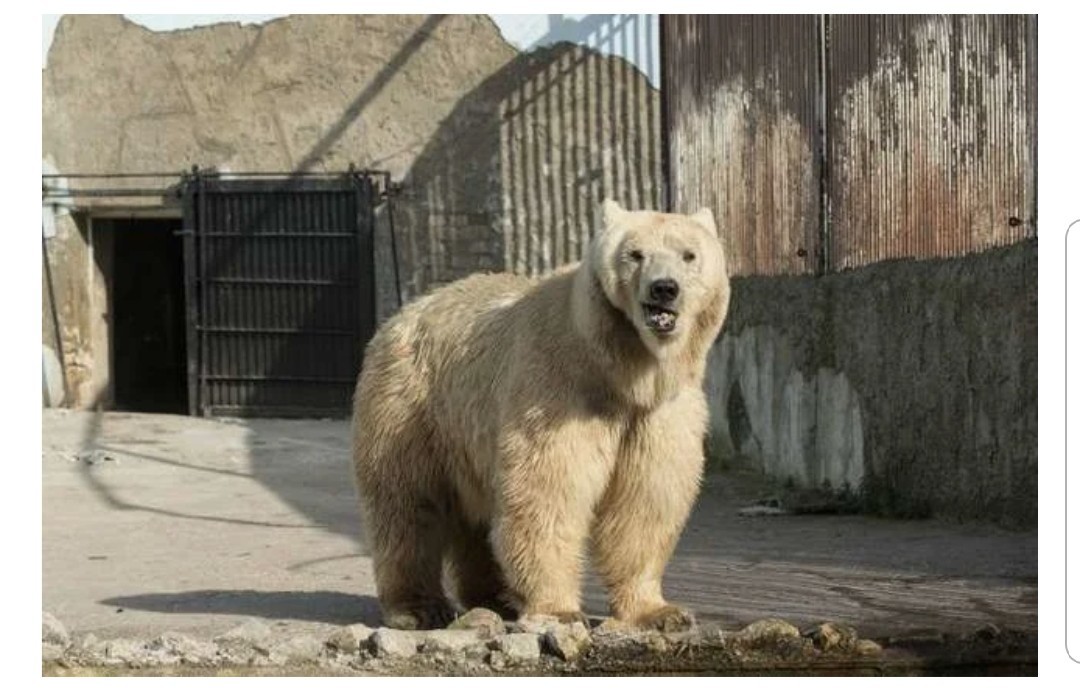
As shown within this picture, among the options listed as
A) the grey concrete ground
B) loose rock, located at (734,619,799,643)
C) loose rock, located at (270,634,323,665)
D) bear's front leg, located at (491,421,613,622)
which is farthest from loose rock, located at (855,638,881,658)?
loose rock, located at (270,634,323,665)

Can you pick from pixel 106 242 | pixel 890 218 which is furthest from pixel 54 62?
pixel 890 218

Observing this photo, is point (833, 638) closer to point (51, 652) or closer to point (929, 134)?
point (51, 652)

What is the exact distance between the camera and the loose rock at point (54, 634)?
626 cm

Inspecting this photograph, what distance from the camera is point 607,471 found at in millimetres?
6340

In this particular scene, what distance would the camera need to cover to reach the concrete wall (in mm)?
8594

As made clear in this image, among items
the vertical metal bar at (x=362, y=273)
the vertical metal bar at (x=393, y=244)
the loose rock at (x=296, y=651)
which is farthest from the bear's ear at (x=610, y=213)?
the vertical metal bar at (x=362, y=273)

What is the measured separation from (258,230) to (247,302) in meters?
0.62

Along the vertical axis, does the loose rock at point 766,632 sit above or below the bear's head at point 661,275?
below

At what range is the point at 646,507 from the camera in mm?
6383

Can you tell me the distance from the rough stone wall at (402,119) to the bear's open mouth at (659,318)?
9529 millimetres

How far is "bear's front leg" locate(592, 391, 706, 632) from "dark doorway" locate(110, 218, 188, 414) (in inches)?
508

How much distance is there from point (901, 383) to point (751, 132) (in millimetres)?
2692

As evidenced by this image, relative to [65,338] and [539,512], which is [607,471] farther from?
[65,338]

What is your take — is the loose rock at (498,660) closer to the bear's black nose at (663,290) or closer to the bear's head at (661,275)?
the bear's head at (661,275)
